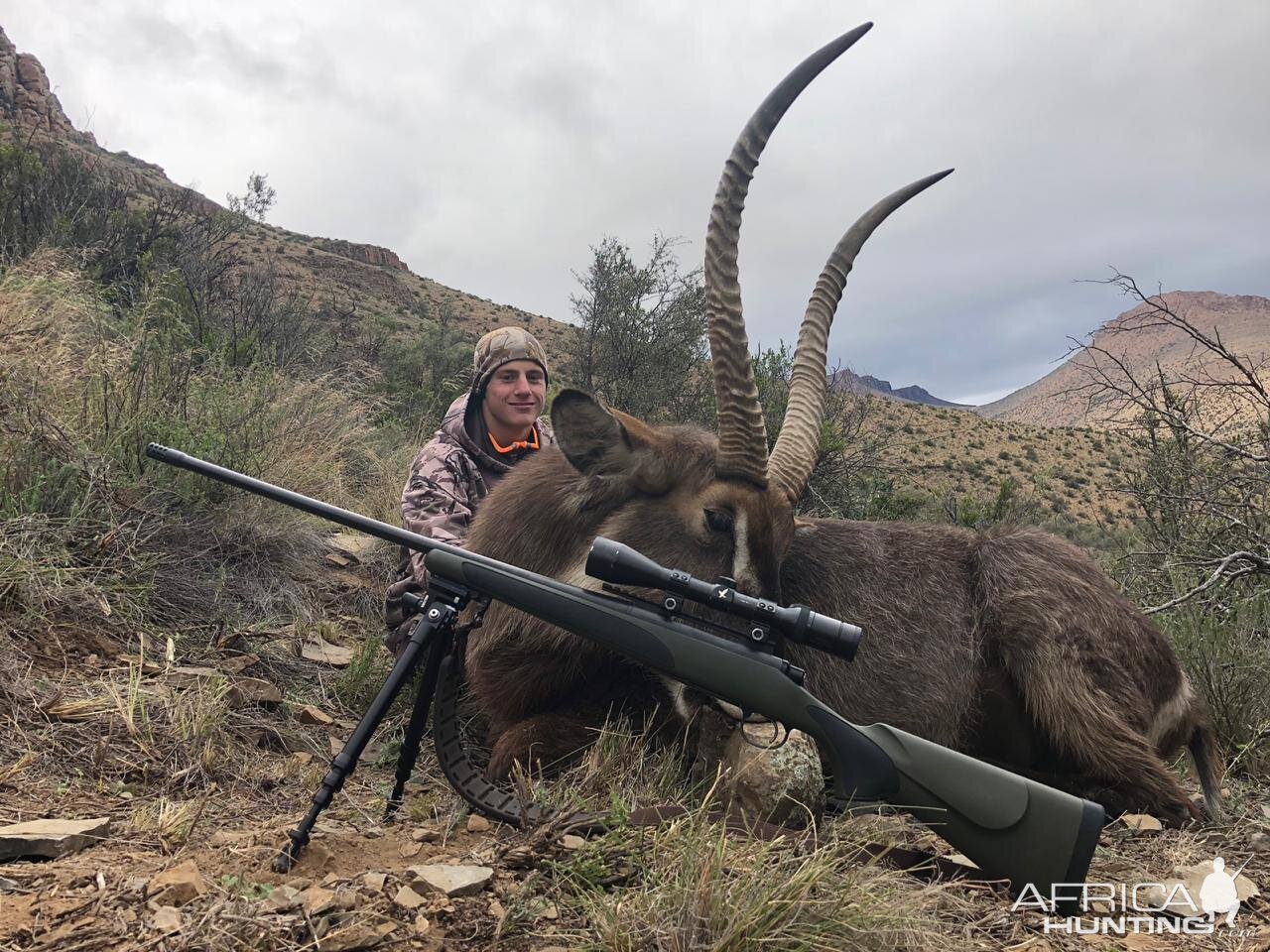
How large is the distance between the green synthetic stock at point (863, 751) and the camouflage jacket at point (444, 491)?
1384 millimetres

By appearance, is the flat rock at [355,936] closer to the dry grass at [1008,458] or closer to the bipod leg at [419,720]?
the bipod leg at [419,720]

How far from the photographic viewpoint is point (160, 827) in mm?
2398

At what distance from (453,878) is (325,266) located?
41091 millimetres

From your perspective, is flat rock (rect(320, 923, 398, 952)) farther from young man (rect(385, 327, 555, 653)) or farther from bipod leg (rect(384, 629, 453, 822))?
young man (rect(385, 327, 555, 653))

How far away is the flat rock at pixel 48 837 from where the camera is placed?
2148mm

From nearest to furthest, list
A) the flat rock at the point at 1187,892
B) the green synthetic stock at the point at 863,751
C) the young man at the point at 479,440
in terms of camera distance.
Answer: the green synthetic stock at the point at 863,751 → the flat rock at the point at 1187,892 → the young man at the point at 479,440

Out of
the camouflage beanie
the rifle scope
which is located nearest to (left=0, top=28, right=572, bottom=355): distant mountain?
the camouflage beanie

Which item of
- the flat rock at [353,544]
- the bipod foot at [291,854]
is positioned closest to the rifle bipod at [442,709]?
Result: the bipod foot at [291,854]

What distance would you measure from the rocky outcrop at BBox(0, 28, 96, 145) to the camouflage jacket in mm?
41479

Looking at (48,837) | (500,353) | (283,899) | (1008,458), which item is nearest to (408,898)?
(283,899)

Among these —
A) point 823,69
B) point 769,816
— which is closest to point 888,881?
point 769,816

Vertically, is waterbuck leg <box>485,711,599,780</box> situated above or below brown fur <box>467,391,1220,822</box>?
below

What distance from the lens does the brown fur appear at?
3553 mm

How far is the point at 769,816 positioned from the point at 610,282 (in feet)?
39.1
